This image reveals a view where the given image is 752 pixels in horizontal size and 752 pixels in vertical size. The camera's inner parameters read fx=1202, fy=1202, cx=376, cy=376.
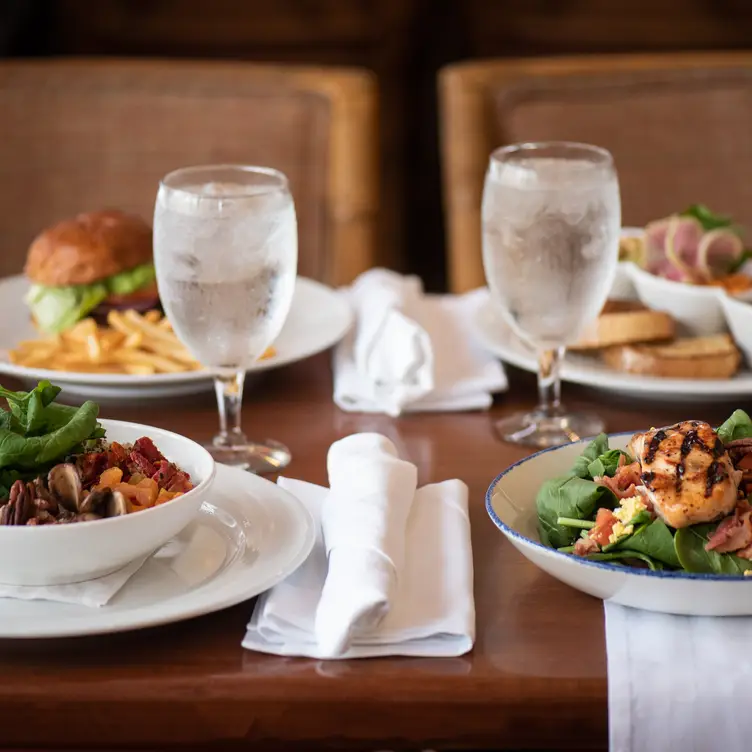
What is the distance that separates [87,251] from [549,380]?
0.63 meters

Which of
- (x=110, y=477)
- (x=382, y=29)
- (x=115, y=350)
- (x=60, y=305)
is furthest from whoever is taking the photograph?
(x=382, y=29)

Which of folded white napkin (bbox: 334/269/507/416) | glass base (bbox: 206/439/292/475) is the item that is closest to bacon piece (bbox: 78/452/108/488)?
glass base (bbox: 206/439/292/475)

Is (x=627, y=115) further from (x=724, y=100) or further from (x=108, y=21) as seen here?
(x=108, y=21)

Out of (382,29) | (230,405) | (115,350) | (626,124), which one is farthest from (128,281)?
(382,29)

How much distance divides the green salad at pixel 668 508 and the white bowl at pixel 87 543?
0.85 ft

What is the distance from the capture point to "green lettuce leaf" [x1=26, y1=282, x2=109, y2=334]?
151 centimetres

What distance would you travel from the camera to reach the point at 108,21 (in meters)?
3.52

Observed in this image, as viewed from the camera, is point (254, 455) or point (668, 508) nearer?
point (668, 508)

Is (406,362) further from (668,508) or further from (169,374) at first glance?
(668,508)

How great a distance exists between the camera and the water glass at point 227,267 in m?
1.10

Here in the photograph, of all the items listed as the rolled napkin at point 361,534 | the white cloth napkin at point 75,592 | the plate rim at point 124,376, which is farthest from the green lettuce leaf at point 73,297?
the white cloth napkin at point 75,592

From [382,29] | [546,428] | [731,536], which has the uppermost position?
[382,29]

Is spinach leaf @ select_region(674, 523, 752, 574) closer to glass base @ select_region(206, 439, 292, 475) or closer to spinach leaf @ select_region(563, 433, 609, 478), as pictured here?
spinach leaf @ select_region(563, 433, 609, 478)

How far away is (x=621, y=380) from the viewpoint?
130cm
